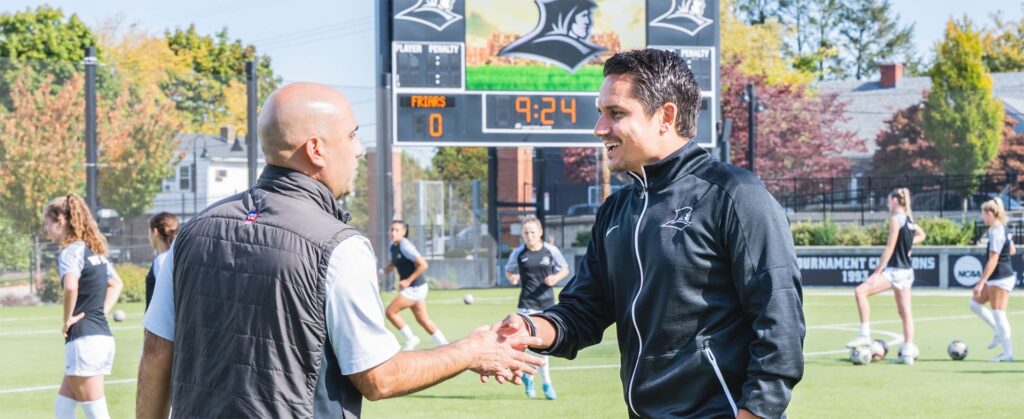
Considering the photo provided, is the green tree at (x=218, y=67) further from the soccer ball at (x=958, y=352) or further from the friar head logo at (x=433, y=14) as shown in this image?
the soccer ball at (x=958, y=352)

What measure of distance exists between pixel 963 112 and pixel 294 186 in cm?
4416

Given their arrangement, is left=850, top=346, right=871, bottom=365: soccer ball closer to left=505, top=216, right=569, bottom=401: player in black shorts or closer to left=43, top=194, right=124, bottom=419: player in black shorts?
left=505, top=216, right=569, bottom=401: player in black shorts

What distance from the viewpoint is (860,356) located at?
14250 millimetres

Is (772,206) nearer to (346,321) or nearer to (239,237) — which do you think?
(346,321)

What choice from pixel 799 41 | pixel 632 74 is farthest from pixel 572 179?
pixel 632 74

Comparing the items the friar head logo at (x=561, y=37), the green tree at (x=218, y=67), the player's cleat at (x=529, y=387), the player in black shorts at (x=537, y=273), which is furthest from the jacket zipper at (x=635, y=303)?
the green tree at (x=218, y=67)

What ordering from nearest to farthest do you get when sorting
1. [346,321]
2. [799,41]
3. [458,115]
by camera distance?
1. [346,321]
2. [458,115]
3. [799,41]

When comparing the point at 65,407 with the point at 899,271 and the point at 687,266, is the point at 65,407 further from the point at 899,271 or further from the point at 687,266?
the point at 899,271

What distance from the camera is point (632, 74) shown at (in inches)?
159

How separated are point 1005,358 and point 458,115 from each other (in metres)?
12.6

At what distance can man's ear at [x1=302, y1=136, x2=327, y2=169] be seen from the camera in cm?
375

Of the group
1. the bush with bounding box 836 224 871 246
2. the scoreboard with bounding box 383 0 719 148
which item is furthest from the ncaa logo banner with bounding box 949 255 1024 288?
the scoreboard with bounding box 383 0 719 148

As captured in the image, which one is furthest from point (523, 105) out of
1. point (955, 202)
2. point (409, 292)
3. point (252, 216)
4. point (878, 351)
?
point (252, 216)

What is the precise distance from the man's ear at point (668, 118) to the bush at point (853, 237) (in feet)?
97.8
